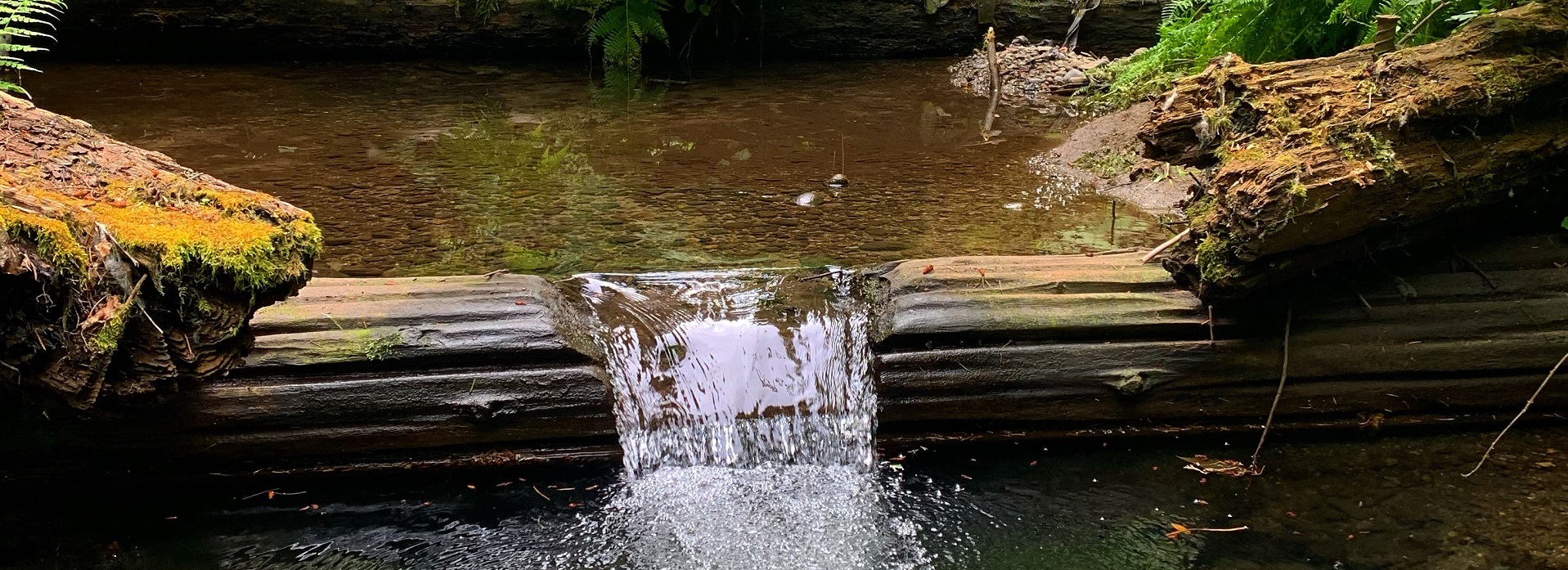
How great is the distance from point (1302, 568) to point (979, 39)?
7.99 m

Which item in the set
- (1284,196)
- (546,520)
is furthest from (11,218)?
(1284,196)

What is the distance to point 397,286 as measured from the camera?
3.56 meters

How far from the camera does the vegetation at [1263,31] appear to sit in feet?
13.2

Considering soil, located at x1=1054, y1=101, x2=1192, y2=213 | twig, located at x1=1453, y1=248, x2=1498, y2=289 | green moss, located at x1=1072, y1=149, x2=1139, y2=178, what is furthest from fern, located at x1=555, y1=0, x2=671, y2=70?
twig, located at x1=1453, y1=248, x2=1498, y2=289

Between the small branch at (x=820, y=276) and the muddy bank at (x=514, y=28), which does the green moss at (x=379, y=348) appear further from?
the muddy bank at (x=514, y=28)

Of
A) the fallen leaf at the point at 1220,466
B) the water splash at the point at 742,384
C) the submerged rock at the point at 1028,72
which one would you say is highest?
the submerged rock at the point at 1028,72

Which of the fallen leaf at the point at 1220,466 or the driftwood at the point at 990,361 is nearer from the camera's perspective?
the driftwood at the point at 990,361

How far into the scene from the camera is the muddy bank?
9398mm

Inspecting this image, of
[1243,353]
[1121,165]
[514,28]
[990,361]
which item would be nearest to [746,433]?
[990,361]

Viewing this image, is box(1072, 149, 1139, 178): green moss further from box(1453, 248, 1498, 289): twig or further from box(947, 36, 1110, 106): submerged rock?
box(1453, 248, 1498, 289): twig

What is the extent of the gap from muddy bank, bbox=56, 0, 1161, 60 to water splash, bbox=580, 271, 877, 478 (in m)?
6.46

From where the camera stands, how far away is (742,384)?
365cm

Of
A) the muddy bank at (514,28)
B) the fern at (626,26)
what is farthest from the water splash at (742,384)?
the muddy bank at (514,28)

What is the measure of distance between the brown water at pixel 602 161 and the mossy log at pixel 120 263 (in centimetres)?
137
